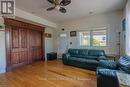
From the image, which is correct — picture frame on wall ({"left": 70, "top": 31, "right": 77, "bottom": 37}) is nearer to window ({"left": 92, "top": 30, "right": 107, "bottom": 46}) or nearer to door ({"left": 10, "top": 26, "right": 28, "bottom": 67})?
window ({"left": 92, "top": 30, "right": 107, "bottom": 46})

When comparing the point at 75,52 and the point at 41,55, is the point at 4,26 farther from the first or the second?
the point at 75,52

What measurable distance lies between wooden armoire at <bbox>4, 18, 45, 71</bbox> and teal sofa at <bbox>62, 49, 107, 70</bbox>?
6.37 feet

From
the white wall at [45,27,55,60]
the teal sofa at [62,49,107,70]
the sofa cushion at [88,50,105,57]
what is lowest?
the teal sofa at [62,49,107,70]

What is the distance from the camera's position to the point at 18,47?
475 cm

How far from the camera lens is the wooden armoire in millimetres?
4272

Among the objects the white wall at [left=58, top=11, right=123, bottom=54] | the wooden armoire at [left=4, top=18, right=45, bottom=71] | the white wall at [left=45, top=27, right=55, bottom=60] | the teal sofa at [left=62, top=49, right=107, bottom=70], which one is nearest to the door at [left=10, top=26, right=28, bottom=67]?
the wooden armoire at [left=4, top=18, right=45, bottom=71]

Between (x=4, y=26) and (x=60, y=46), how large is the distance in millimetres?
3798

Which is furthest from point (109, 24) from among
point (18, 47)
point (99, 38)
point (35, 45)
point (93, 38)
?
point (18, 47)

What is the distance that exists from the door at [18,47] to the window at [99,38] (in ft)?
12.2

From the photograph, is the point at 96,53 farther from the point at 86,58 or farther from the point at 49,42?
the point at 49,42

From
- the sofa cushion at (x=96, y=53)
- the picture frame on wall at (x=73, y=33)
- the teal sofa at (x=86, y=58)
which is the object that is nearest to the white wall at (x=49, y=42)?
the picture frame on wall at (x=73, y=33)

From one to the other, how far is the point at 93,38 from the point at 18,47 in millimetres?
3968

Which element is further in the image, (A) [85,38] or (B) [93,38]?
(A) [85,38]

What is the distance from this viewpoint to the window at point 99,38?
5252 mm
